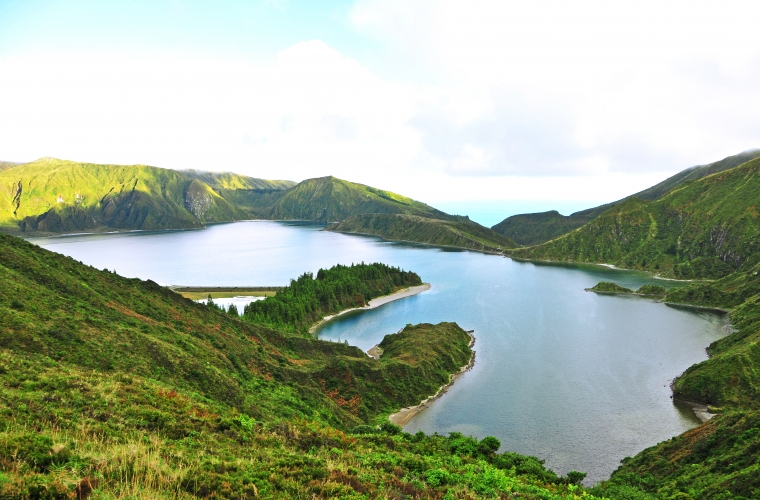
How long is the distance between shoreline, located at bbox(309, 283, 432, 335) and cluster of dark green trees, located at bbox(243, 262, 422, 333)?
5.38 feet

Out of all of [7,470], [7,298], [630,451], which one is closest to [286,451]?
[7,470]

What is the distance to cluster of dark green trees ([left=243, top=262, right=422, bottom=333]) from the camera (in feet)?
393

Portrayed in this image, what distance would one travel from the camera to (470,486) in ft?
92.8

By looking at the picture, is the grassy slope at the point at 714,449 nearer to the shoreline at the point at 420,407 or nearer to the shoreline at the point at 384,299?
the shoreline at the point at 420,407

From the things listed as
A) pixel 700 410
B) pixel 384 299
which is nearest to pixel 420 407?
pixel 700 410

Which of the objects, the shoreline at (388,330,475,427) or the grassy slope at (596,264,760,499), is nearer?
the grassy slope at (596,264,760,499)

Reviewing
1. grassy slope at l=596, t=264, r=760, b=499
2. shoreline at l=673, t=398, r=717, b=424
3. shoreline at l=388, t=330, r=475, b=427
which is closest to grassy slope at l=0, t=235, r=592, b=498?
shoreline at l=388, t=330, r=475, b=427

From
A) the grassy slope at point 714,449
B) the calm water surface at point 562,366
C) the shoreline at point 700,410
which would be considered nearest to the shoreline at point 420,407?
the calm water surface at point 562,366

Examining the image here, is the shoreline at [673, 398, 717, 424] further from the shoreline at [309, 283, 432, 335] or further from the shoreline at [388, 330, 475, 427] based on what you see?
the shoreline at [309, 283, 432, 335]

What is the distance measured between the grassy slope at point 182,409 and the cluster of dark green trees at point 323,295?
42.3 meters

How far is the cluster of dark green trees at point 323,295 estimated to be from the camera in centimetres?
11969

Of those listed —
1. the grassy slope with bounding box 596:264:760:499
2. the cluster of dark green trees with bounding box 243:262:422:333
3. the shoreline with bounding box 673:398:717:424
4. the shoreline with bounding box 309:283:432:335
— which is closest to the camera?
the grassy slope with bounding box 596:264:760:499

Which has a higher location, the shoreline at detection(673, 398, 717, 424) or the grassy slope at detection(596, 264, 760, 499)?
the grassy slope at detection(596, 264, 760, 499)

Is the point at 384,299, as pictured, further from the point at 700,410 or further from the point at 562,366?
the point at 700,410
